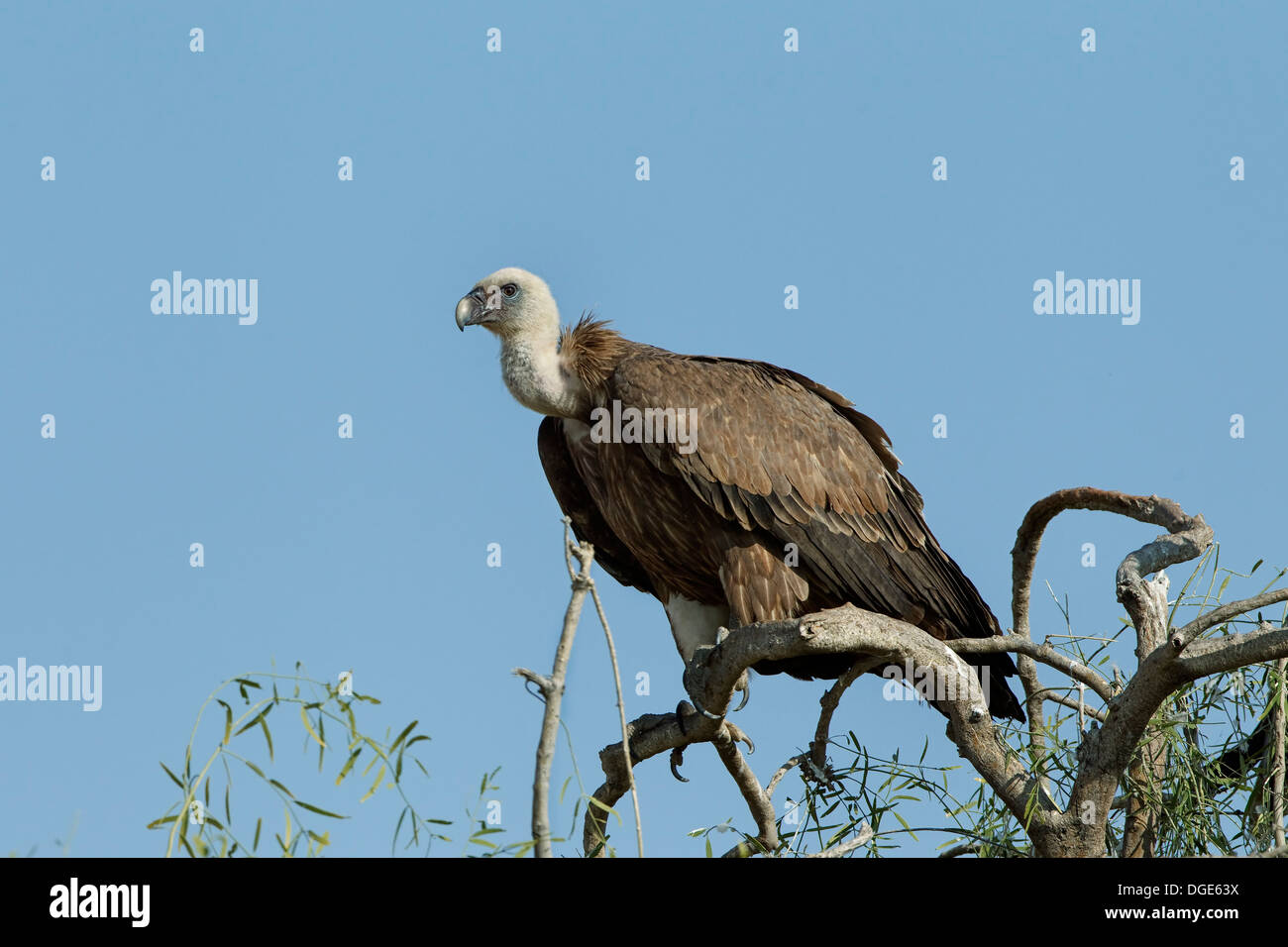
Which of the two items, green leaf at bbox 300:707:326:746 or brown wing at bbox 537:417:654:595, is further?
brown wing at bbox 537:417:654:595

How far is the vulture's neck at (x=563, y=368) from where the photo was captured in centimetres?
713

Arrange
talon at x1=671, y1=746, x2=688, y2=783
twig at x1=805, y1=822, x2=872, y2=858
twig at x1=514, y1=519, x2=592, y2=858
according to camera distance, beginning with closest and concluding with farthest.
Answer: twig at x1=514, y1=519, x2=592, y2=858, twig at x1=805, y1=822, x2=872, y2=858, talon at x1=671, y1=746, x2=688, y2=783

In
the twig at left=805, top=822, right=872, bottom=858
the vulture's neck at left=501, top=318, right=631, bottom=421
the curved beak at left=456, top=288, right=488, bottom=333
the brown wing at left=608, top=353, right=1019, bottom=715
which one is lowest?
the twig at left=805, top=822, right=872, bottom=858

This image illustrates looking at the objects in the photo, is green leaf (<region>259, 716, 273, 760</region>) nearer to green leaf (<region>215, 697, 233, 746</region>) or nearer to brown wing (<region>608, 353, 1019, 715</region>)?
green leaf (<region>215, 697, 233, 746</region>)

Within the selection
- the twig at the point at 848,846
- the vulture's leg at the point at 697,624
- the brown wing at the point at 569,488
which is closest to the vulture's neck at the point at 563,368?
the brown wing at the point at 569,488

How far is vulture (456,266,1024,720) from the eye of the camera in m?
6.66

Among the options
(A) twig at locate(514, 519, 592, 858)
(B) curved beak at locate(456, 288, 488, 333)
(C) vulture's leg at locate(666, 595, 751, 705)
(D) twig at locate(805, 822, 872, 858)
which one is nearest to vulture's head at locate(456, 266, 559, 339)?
(B) curved beak at locate(456, 288, 488, 333)

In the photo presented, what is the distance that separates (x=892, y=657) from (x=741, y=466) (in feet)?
6.47

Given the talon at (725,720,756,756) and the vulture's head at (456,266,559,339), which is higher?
the vulture's head at (456,266,559,339)

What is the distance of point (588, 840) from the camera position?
535 cm

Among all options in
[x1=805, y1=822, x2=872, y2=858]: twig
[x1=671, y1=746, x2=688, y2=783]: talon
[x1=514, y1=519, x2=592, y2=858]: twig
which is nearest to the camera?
[x1=514, y1=519, x2=592, y2=858]: twig

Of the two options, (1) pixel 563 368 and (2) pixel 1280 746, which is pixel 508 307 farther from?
(2) pixel 1280 746
